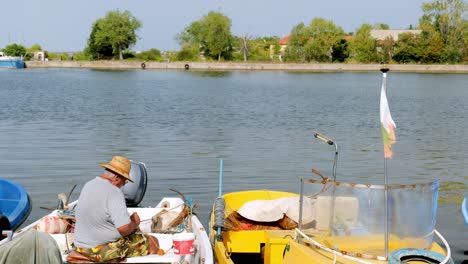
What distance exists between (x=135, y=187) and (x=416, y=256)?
7270 millimetres

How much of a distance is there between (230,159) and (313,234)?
15.0 m

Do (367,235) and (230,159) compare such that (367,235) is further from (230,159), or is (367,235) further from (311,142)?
(311,142)

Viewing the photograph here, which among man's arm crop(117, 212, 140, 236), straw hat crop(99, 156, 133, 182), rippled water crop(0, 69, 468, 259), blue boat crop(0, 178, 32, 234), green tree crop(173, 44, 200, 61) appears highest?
green tree crop(173, 44, 200, 61)

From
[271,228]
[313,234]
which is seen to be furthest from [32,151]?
[313,234]

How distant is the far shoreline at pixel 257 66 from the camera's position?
119 metres

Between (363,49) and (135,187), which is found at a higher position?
(363,49)

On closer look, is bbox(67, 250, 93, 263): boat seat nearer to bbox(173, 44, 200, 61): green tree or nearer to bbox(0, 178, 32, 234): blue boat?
bbox(0, 178, 32, 234): blue boat

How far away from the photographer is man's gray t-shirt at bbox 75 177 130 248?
27.1 feet

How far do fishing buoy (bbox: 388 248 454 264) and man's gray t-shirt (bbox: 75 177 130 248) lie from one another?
3.30 meters

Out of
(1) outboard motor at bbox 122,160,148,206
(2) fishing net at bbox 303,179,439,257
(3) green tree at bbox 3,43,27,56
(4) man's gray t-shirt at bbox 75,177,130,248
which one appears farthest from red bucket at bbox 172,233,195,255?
(3) green tree at bbox 3,43,27,56

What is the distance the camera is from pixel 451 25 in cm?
13275

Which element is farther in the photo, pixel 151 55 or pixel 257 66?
pixel 151 55

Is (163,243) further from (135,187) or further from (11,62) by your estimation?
(11,62)

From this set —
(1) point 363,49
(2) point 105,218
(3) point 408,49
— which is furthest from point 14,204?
(1) point 363,49
